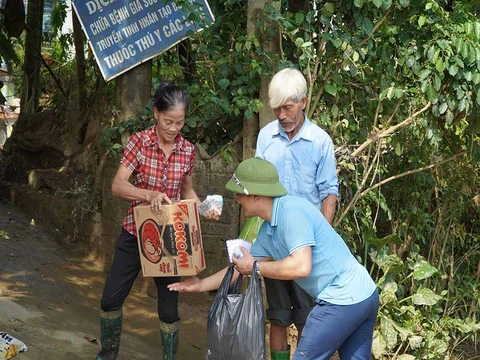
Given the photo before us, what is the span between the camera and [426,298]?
229 inches

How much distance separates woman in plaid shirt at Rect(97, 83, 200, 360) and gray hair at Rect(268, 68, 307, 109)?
520 millimetres

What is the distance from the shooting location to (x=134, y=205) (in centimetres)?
459

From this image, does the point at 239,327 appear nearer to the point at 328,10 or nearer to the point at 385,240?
the point at 385,240

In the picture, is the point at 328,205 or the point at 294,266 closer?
the point at 294,266

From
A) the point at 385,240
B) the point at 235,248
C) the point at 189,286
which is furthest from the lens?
the point at 385,240

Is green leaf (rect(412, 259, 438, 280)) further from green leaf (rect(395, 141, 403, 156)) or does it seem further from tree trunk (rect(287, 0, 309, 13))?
tree trunk (rect(287, 0, 309, 13))

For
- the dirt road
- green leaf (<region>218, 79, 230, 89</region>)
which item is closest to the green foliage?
green leaf (<region>218, 79, 230, 89</region>)

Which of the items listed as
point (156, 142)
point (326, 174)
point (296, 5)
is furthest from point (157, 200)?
point (296, 5)

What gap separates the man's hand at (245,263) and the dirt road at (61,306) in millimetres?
1775

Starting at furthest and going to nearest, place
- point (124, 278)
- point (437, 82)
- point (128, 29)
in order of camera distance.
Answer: point (128, 29) < point (437, 82) < point (124, 278)

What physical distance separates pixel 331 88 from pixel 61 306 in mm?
2650

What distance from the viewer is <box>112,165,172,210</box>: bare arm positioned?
169 inches

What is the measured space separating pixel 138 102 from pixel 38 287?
1.78 m

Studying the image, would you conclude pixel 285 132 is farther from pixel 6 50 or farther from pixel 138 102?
pixel 6 50
